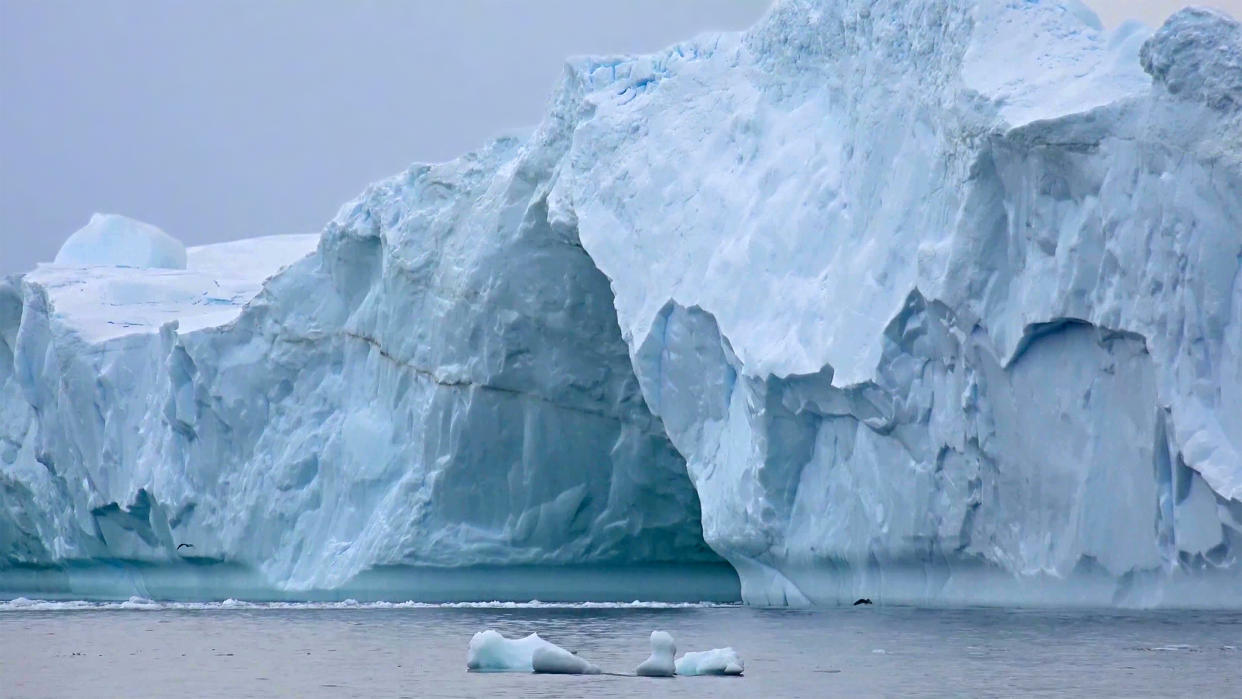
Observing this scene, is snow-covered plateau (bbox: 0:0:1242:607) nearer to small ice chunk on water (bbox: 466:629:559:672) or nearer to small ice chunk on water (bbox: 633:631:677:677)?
small ice chunk on water (bbox: 633:631:677:677)

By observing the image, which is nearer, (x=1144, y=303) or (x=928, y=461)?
(x=1144, y=303)

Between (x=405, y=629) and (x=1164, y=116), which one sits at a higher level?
(x=1164, y=116)

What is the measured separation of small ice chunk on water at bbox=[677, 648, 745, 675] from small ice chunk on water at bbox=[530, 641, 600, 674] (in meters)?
0.49

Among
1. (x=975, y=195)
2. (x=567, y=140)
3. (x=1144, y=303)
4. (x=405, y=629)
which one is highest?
(x=567, y=140)

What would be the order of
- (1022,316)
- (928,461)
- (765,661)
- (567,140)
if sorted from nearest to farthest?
1. (765,661)
2. (1022,316)
3. (928,461)
4. (567,140)

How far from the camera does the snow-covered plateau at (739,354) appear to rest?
1062cm

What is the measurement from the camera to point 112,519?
72.3 feet

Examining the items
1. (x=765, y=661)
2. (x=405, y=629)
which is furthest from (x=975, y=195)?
(x=405, y=629)

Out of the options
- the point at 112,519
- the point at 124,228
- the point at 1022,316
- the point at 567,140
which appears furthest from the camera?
the point at 124,228

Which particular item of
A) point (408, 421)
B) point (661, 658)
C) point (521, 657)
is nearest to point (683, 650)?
point (521, 657)

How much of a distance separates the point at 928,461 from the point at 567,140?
20.1 ft

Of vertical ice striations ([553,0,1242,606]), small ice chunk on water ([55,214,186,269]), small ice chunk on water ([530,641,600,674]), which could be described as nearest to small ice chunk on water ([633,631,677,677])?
small ice chunk on water ([530,641,600,674])

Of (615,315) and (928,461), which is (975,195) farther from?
(615,315)

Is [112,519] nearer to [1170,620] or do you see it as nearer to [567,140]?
[567,140]
